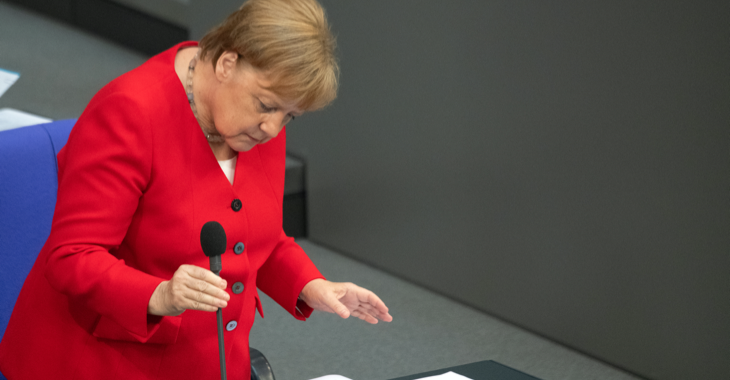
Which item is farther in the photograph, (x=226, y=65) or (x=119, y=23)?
(x=119, y=23)

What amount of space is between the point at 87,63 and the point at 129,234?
3.28 meters

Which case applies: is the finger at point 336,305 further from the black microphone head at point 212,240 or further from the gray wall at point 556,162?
the gray wall at point 556,162

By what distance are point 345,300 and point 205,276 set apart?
1.26 feet

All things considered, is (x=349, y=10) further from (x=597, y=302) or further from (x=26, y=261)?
(x=26, y=261)

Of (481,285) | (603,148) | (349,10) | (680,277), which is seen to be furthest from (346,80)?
(680,277)

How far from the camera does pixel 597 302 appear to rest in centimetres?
241

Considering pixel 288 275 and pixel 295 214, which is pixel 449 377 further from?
pixel 295 214

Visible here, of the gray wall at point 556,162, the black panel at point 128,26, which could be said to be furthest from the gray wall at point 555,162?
the black panel at point 128,26

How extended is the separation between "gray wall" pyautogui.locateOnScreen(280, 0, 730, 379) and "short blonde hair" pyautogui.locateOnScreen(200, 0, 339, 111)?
1277 mm

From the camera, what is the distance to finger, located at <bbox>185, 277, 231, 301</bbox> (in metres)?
1.02

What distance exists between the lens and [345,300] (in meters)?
1.35

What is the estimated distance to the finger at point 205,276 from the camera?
102 centimetres

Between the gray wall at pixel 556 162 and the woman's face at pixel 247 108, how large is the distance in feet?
4.28

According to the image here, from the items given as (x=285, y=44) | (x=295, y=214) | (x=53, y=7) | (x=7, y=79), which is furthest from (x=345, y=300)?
(x=53, y=7)
